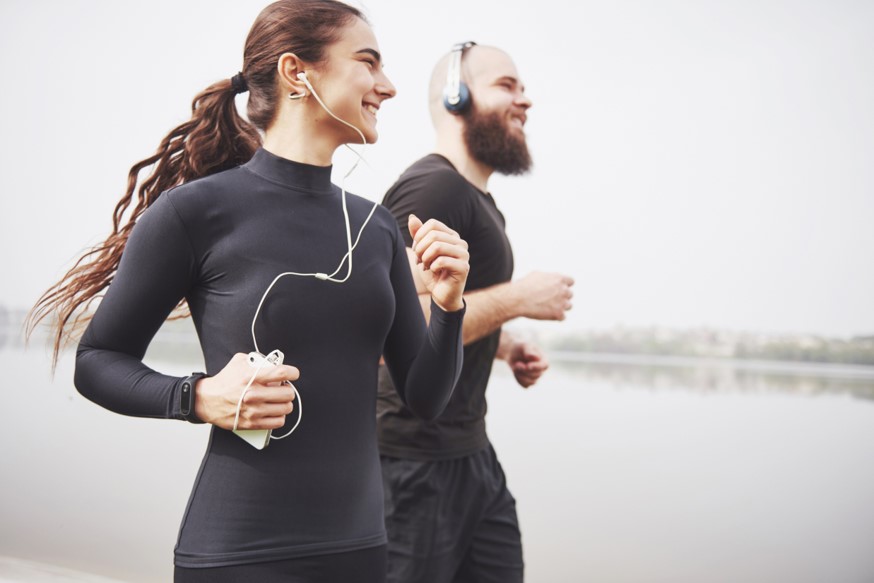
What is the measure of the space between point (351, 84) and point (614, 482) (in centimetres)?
297

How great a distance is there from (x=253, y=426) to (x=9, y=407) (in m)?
3.90

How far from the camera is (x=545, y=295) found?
1405 mm

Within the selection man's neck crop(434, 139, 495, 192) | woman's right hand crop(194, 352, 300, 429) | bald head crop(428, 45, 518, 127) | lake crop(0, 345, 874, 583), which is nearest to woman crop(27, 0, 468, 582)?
woman's right hand crop(194, 352, 300, 429)

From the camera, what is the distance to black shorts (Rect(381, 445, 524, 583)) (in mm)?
1310

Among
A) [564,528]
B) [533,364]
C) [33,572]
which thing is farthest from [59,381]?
[533,364]

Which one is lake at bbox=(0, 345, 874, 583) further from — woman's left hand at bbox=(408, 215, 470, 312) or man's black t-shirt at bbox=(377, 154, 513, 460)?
woman's left hand at bbox=(408, 215, 470, 312)

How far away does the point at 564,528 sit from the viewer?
3121 millimetres

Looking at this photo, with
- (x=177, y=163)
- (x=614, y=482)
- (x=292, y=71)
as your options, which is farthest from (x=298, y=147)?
(x=614, y=482)

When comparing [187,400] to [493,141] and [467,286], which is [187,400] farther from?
[493,141]

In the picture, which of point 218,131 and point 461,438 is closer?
point 218,131

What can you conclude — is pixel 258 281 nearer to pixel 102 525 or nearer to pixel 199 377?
pixel 199 377

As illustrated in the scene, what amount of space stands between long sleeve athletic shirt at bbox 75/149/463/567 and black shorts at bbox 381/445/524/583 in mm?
410

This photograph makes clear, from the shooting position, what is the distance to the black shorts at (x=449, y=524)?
4.30 ft

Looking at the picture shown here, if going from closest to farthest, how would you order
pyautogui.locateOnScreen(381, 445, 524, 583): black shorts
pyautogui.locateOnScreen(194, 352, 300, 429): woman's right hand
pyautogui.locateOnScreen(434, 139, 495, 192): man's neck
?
1. pyautogui.locateOnScreen(194, 352, 300, 429): woman's right hand
2. pyautogui.locateOnScreen(381, 445, 524, 583): black shorts
3. pyautogui.locateOnScreen(434, 139, 495, 192): man's neck
